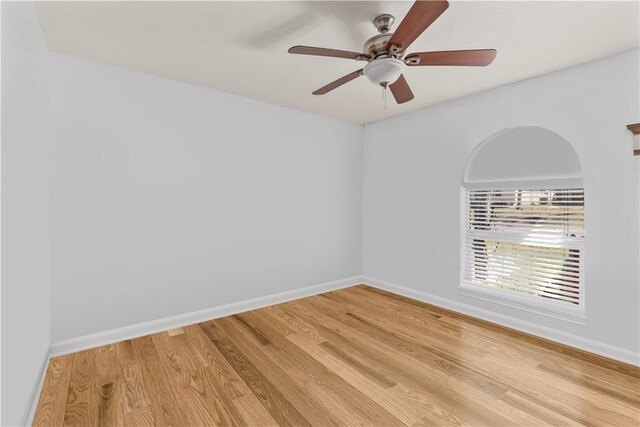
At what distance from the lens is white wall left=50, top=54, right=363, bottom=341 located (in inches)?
96.0

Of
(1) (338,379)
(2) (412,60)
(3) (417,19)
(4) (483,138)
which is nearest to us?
(3) (417,19)

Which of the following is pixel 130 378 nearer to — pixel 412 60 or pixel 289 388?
pixel 289 388

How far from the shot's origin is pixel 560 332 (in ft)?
8.68

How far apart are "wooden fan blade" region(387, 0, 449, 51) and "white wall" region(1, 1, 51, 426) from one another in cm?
179

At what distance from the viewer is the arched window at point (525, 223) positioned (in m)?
2.65

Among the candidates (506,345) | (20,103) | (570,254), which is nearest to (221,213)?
(20,103)

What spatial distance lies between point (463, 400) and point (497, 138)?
2.49 meters

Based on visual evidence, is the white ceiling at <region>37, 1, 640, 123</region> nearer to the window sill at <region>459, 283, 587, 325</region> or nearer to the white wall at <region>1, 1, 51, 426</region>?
the white wall at <region>1, 1, 51, 426</region>

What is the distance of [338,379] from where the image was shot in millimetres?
2090

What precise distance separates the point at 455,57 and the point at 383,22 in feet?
1.62

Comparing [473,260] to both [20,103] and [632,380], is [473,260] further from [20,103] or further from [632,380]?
[20,103]

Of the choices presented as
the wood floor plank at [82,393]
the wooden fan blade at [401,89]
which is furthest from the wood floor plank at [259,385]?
the wooden fan blade at [401,89]

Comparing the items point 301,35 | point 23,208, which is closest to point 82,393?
point 23,208

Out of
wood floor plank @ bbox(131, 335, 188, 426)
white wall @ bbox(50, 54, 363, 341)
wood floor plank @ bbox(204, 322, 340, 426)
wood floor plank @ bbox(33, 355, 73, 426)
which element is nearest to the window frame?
white wall @ bbox(50, 54, 363, 341)
